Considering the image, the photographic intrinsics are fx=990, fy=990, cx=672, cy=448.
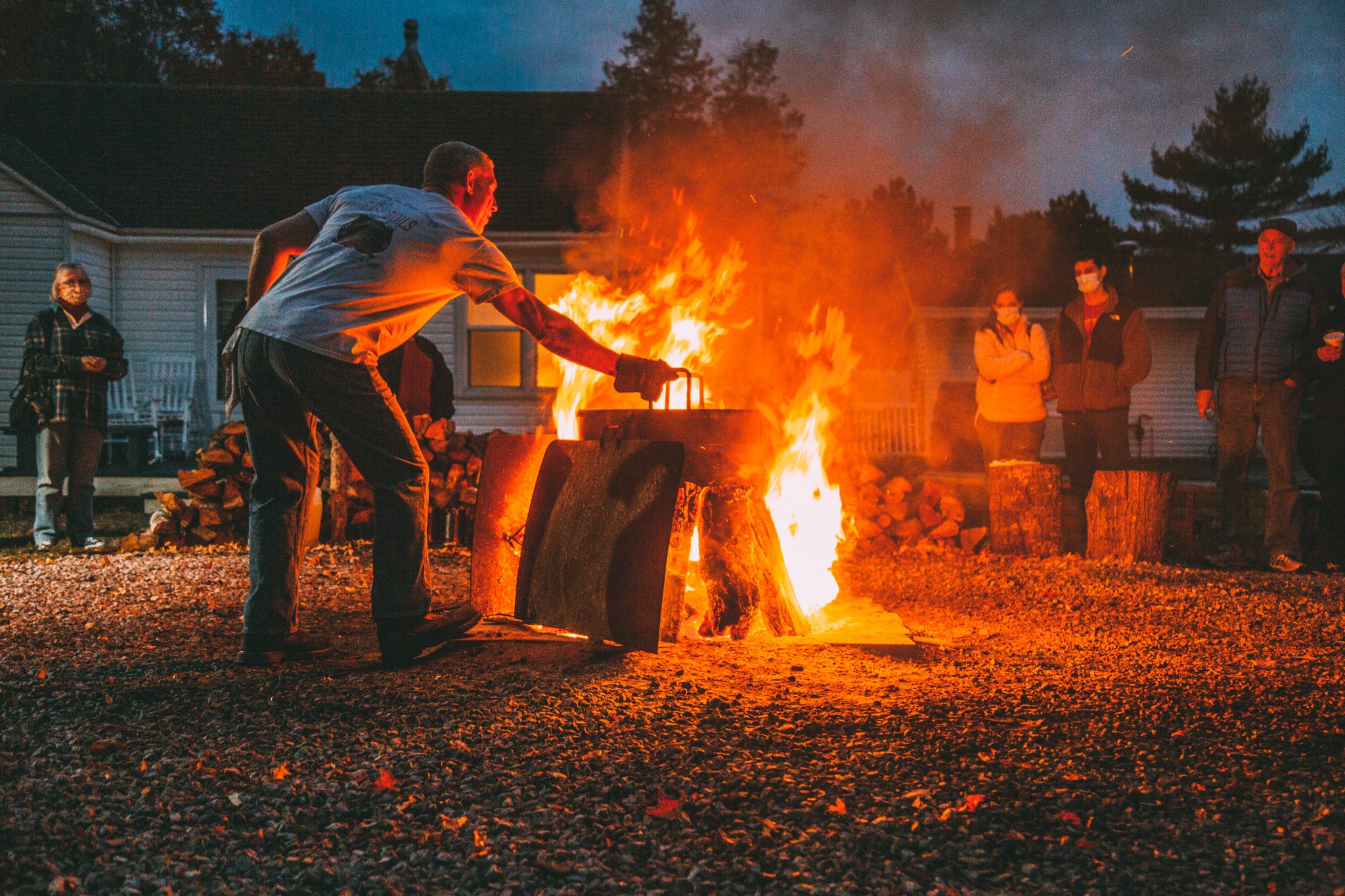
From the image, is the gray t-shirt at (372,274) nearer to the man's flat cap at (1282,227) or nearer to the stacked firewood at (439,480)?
the stacked firewood at (439,480)

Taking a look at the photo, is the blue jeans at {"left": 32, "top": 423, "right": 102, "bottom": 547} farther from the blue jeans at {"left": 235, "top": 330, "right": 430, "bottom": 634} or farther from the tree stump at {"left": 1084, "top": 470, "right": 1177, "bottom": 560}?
the tree stump at {"left": 1084, "top": 470, "right": 1177, "bottom": 560}

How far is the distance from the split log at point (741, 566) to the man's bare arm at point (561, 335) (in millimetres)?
834

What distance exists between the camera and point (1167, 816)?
2393mm

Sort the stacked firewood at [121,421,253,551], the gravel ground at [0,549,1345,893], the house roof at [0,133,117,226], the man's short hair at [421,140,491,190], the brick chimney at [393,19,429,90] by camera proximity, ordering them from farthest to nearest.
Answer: the brick chimney at [393,19,429,90] < the house roof at [0,133,117,226] < the stacked firewood at [121,421,253,551] < the man's short hair at [421,140,491,190] < the gravel ground at [0,549,1345,893]

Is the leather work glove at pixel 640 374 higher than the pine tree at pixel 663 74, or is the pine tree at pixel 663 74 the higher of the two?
the pine tree at pixel 663 74

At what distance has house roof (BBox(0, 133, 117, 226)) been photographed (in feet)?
38.8

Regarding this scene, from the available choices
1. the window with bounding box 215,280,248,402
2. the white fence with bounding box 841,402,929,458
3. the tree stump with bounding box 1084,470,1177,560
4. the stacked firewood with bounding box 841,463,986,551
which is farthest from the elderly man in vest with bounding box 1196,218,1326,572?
the window with bounding box 215,280,248,402

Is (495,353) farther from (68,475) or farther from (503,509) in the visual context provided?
(503,509)

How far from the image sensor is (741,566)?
428 centimetres

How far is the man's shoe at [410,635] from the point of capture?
3.64 m

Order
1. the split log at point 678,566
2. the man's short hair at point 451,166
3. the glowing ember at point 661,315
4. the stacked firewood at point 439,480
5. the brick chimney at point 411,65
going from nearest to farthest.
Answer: the man's short hair at point 451,166 → the split log at point 678,566 → the glowing ember at point 661,315 → the stacked firewood at point 439,480 → the brick chimney at point 411,65

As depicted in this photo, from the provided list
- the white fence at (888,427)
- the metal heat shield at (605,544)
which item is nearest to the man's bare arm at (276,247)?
the metal heat shield at (605,544)

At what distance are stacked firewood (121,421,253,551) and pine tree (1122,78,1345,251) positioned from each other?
37.5 meters

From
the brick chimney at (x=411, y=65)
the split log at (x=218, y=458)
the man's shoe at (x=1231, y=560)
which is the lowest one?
the man's shoe at (x=1231, y=560)
